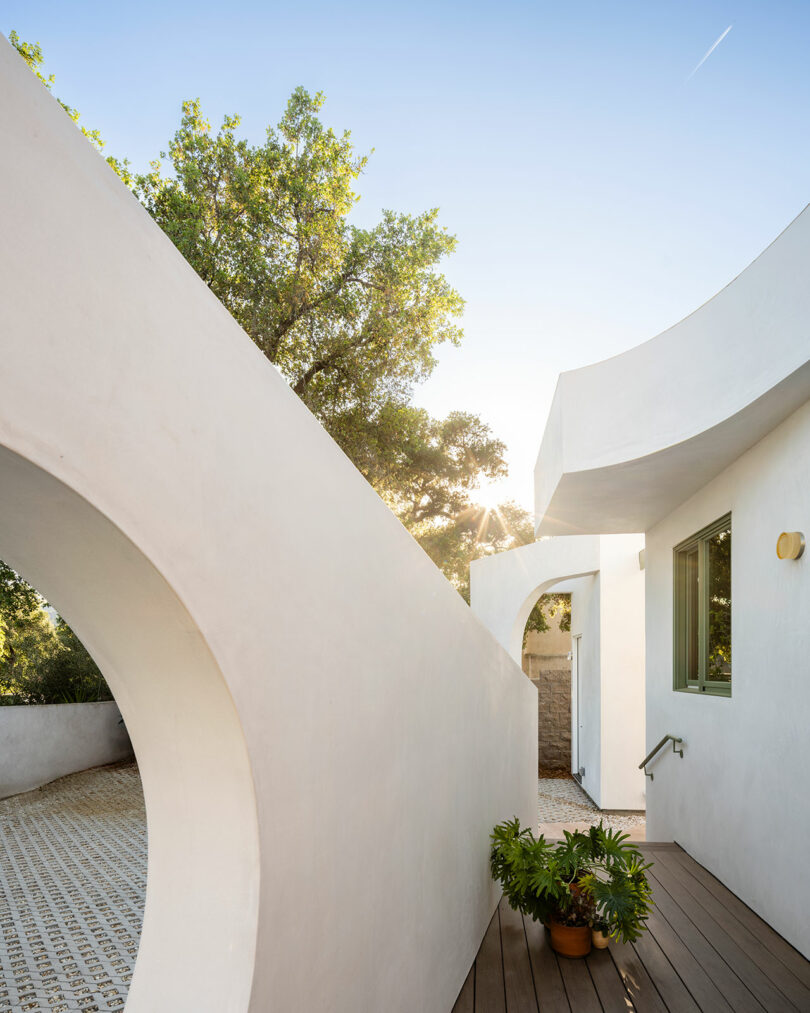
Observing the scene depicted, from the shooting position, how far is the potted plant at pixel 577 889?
3.24 meters

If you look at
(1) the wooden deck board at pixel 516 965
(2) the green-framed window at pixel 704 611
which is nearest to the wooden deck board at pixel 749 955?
(1) the wooden deck board at pixel 516 965

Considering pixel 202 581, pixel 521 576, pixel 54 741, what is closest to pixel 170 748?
pixel 202 581

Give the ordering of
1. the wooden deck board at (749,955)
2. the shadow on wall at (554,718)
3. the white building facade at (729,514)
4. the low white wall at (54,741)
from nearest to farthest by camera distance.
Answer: the wooden deck board at (749,955)
the white building facade at (729,514)
the low white wall at (54,741)
the shadow on wall at (554,718)

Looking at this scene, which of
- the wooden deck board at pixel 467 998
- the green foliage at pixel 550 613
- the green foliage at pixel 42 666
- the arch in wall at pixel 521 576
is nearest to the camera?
the wooden deck board at pixel 467 998

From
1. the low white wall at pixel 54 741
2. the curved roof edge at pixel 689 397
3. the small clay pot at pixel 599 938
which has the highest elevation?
Answer: the curved roof edge at pixel 689 397

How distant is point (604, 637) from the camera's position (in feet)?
33.4

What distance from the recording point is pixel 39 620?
12594mm

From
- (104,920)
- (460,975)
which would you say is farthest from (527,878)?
(104,920)

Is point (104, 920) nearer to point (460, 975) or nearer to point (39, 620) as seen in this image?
point (460, 975)

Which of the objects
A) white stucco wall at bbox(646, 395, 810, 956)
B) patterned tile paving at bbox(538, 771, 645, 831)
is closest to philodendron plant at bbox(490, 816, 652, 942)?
white stucco wall at bbox(646, 395, 810, 956)

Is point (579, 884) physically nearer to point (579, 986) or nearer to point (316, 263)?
point (579, 986)

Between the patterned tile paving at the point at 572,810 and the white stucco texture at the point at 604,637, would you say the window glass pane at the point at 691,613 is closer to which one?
the patterned tile paving at the point at 572,810

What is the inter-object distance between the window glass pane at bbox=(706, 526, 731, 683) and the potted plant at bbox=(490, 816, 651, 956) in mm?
1998

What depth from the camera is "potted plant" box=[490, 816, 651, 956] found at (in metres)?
3.24
